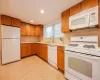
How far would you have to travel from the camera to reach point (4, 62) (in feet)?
10.5

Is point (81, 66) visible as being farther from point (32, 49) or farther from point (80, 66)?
point (32, 49)

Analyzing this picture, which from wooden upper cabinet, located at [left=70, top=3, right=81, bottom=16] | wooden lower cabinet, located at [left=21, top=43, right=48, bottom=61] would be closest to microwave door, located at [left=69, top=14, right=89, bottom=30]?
wooden upper cabinet, located at [left=70, top=3, right=81, bottom=16]

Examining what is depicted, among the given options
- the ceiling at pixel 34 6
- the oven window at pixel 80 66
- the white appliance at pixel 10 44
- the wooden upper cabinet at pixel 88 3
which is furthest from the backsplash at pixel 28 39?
the wooden upper cabinet at pixel 88 3

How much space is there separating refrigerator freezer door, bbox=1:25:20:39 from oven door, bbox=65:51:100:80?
261cm

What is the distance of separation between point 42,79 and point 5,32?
2.41 meters

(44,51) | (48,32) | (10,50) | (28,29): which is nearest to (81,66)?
(44,51)

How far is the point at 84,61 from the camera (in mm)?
1578

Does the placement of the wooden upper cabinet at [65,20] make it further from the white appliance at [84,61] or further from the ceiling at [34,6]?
the white appliance at [84,61]

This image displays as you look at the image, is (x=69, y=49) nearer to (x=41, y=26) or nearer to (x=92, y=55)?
(x=92, y=55)

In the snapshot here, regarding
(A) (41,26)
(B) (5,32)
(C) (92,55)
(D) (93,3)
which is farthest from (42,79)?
(A) (41,26)

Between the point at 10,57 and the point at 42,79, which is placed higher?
the point at 10,57

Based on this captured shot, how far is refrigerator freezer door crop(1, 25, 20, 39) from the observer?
3.22 metres

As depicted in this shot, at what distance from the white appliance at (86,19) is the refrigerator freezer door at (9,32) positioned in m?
2.63

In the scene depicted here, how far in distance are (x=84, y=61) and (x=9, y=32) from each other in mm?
3111
